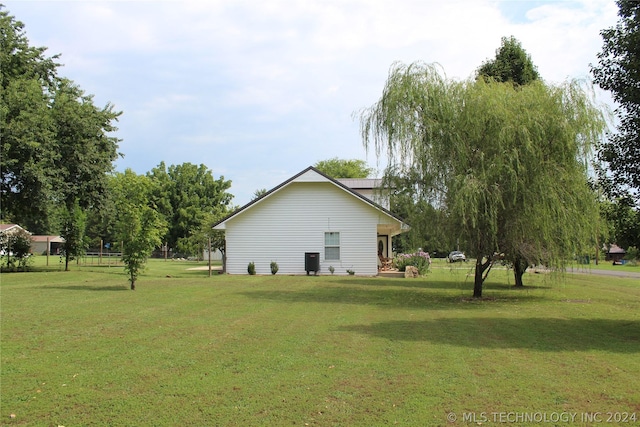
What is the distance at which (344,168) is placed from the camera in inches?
3159

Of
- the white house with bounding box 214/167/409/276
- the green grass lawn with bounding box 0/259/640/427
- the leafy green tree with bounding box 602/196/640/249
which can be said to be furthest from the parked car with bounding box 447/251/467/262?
the white house with bounding box 214/167/409/276

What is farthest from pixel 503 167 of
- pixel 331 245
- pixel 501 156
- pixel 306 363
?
pixel 331 245

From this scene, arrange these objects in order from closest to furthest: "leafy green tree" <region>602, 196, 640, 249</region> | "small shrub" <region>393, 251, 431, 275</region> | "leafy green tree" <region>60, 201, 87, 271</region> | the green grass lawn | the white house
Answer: the green grass lawn → "leafy green tree" <region>602, 196, 640, 249</region> → the white house → "leafy green tree" <region>60, 201, 87, 271</region> → "small shrub" <region>393, 251, 431, 275</region>

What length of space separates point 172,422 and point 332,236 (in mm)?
22035

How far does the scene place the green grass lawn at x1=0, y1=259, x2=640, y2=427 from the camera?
17.1 feet

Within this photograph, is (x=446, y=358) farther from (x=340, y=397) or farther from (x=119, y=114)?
(x=119, y=114)

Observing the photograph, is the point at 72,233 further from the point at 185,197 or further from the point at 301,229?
the point at 185,197

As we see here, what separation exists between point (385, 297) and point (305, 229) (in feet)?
35.7

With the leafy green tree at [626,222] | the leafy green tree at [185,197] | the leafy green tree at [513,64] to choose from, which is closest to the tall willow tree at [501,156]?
the leafy green tree at [626,222]

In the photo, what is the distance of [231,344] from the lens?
830cm

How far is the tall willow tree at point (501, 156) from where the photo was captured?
46.4ft

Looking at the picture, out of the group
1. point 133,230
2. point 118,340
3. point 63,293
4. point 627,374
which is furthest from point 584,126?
point 63,293

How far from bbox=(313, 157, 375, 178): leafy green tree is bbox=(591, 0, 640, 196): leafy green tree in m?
67.4

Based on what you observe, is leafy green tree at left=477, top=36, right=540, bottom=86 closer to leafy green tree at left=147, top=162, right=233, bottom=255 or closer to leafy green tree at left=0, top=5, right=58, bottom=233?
leafy green tree at left=0, top=5, right=58, bottom=233
